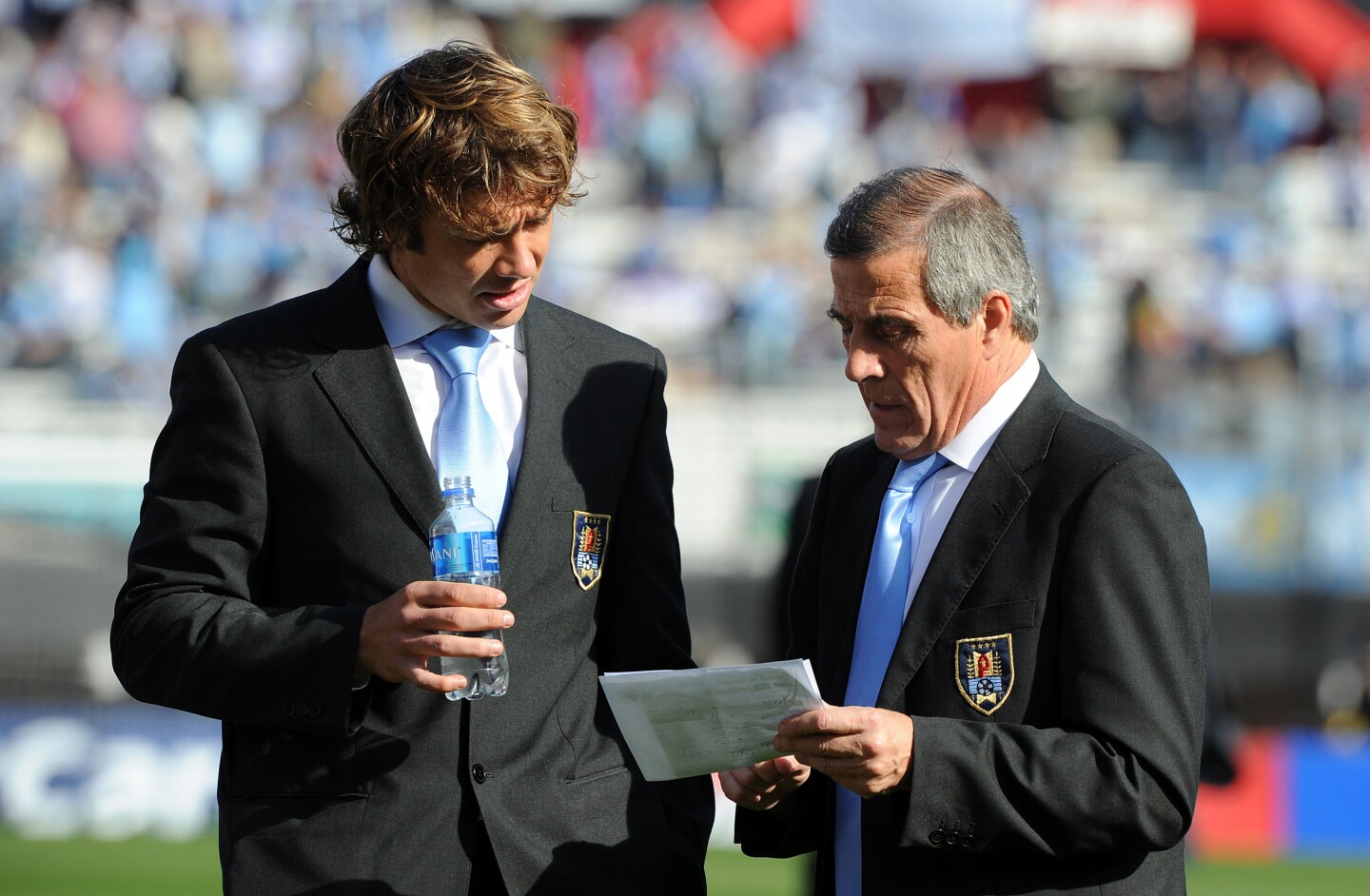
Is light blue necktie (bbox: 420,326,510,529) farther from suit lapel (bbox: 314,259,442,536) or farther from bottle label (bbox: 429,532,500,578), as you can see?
bottle label (bbox: 429,532,500,578)

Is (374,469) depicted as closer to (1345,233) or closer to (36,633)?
(36,633)

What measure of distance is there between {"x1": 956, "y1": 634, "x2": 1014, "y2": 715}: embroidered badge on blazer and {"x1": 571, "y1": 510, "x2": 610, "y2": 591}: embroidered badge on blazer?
2.36 ft

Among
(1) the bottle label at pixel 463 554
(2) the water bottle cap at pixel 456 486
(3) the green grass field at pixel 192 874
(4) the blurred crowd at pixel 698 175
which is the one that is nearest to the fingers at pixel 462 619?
(1) the bottle label at pixel 463 554

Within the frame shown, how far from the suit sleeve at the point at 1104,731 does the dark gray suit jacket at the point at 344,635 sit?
0.68 metres

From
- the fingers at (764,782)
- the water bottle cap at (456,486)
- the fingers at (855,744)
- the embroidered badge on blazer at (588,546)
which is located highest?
the water bottle cap at (456,486)

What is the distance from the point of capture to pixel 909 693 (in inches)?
116

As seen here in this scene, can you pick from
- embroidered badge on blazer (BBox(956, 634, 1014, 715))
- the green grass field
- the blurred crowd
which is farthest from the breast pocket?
the blurred crowd

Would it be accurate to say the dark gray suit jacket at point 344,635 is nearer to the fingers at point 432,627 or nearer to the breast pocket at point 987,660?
the fingers at point 432,627

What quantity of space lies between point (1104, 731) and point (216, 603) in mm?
1502

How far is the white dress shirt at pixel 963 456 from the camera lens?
3.07 meters

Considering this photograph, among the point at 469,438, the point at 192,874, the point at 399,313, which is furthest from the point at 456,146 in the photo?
the point at 192,874

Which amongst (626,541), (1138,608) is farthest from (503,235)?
(1138,608)

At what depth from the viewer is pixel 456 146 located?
298 cm

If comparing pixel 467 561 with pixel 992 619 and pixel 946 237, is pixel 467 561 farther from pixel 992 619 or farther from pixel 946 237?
Answer: pixel 946 237
